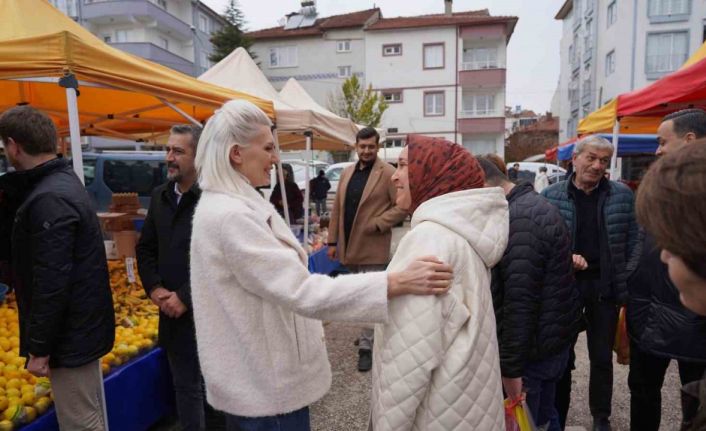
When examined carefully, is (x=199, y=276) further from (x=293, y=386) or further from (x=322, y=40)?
(x=322, y=40)

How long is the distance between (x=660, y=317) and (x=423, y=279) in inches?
65.5

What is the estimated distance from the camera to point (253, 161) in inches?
62.3

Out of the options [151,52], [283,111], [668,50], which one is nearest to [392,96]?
[151,52]

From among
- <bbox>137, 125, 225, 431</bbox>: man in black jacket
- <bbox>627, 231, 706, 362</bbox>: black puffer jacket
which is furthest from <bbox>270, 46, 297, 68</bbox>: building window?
<bbox>627, 231, 706, 362</bbox>: black puffer jacket

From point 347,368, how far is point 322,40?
3139 centimetres

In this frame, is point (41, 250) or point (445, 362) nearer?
point (445, 362)

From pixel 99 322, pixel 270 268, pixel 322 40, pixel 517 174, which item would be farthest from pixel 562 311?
pixel 322 40

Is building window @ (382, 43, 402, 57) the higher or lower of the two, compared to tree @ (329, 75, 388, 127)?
higher

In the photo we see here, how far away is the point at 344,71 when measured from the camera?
32.1m

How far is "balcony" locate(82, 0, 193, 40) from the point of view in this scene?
25.4 m

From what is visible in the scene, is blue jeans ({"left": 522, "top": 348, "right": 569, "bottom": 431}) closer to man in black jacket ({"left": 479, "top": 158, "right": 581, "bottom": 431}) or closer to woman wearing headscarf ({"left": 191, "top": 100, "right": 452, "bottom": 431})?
man in black jacket ({"left": 479, "top": 158, "right": 581, "bottom": 431})

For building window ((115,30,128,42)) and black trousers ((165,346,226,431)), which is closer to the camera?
black trousers ((165,346,226,431))

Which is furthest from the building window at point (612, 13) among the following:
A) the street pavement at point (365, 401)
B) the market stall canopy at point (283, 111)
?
the street pavement at point (365, 401)

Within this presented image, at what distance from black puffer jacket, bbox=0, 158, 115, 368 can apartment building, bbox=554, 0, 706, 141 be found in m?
26.7
